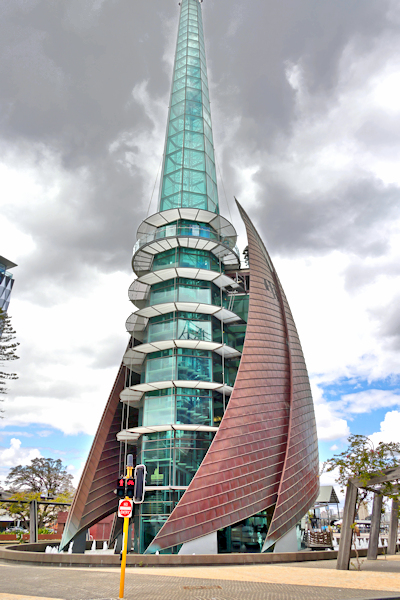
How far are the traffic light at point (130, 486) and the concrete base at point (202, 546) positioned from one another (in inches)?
494

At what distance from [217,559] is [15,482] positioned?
5404cm

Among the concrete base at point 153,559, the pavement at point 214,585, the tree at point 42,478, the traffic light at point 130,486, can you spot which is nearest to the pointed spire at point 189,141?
the concrete base at point 153,559

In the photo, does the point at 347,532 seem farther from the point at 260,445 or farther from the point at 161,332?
the point at 161,332

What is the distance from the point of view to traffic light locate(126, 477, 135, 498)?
10304 millimetres

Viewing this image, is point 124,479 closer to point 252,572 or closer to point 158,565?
point 252,572

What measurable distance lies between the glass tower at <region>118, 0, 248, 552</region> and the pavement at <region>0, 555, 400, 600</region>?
11.3 meters

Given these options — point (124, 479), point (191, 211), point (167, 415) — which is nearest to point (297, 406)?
point (167, 415)

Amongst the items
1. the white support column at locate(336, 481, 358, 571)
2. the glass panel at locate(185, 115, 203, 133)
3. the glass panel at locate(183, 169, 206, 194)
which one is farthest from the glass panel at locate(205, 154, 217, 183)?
the white support column at locate(336, 481, 358, 571)

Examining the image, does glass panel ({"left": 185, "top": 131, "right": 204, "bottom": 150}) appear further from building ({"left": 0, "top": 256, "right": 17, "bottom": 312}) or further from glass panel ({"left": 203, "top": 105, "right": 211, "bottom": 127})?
building ({"left": 0, "top": 256, "right": 17, "bottom": 312})

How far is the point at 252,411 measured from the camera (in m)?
24.3

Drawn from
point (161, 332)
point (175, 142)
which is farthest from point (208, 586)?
point (175, 142)

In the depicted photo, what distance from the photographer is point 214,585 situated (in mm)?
11195

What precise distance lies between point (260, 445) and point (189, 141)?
2676cm

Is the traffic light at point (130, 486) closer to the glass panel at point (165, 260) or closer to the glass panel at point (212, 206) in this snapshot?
the glass panel at point (165, 260)
